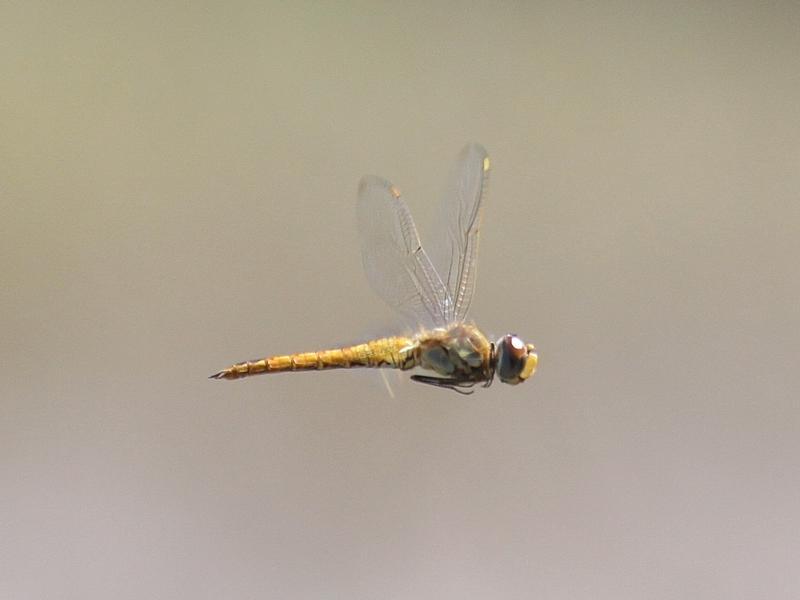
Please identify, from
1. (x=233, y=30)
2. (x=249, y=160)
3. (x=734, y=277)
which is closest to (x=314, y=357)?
(x=249, y=160)

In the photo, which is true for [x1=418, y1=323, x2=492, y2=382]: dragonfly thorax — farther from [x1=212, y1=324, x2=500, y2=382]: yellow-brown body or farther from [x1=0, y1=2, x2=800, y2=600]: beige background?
[x1=0, y1=2, x2=800, y2=600]: beige background

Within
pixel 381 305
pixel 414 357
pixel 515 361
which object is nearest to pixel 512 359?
pixel 515 361

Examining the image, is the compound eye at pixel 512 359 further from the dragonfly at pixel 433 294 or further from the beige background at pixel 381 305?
the beige background at pixel 381 305

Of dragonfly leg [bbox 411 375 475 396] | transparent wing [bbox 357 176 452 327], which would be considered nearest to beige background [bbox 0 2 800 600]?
transparent wing [bbox 357 176 452 327]

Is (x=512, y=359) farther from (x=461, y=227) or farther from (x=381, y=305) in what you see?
(x=381, y=305)

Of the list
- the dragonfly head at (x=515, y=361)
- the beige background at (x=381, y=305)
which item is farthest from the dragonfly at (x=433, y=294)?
the beige background at (x=381, y=305)
